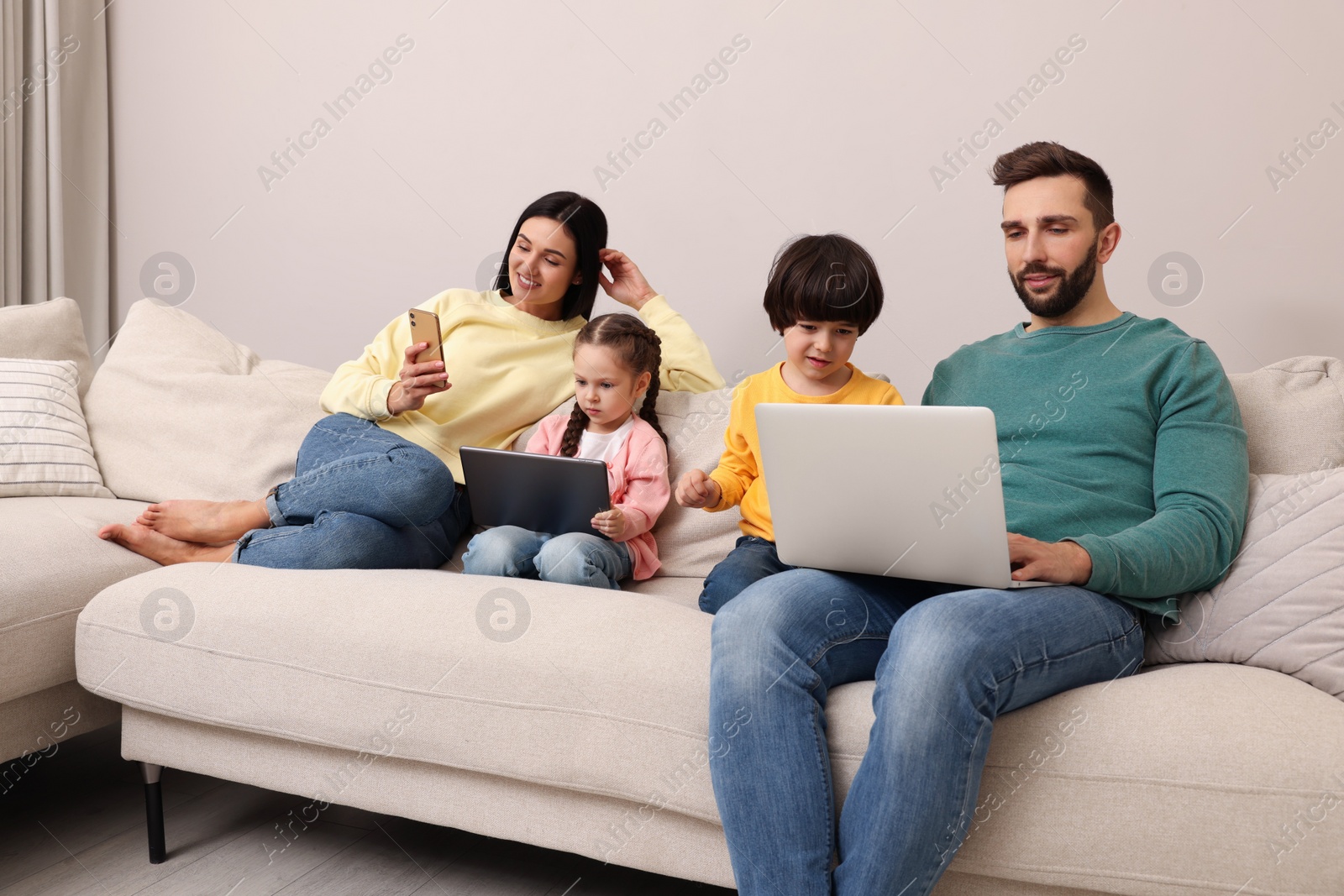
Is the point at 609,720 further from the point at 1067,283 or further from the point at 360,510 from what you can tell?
the point at 1067,283

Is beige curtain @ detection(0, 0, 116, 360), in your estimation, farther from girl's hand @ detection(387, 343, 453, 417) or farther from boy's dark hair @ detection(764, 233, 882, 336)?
boy's dark hair @ detection(764, 233, 882, 336)

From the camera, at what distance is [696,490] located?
149 cm

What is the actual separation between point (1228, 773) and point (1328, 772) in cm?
9

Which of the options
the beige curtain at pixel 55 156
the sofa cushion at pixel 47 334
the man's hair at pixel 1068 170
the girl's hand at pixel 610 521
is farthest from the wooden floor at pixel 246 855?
the beige curtain at pixel 55 156

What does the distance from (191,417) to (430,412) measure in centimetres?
57

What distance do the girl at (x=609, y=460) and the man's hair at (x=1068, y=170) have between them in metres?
0.71

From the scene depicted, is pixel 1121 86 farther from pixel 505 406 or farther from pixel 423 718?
pixel 423 718

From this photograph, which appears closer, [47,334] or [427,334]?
[427,334]

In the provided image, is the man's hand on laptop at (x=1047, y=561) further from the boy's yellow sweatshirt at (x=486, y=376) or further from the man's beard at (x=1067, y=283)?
the boy's yellow sweatshirt at (x=486, y=376)

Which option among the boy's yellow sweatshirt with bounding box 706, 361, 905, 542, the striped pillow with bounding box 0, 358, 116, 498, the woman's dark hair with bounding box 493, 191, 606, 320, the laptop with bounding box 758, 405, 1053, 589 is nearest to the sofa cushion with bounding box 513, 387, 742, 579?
the boy's yellow sweatshirt with bounding box 706, 361, 905, 542

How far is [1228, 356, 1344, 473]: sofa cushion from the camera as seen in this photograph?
1.45 m

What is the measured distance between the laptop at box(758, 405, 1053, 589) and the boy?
302mm

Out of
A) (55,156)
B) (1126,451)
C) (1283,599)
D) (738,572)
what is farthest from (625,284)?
(55,156)

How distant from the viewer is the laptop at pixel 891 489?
1.02 meters
